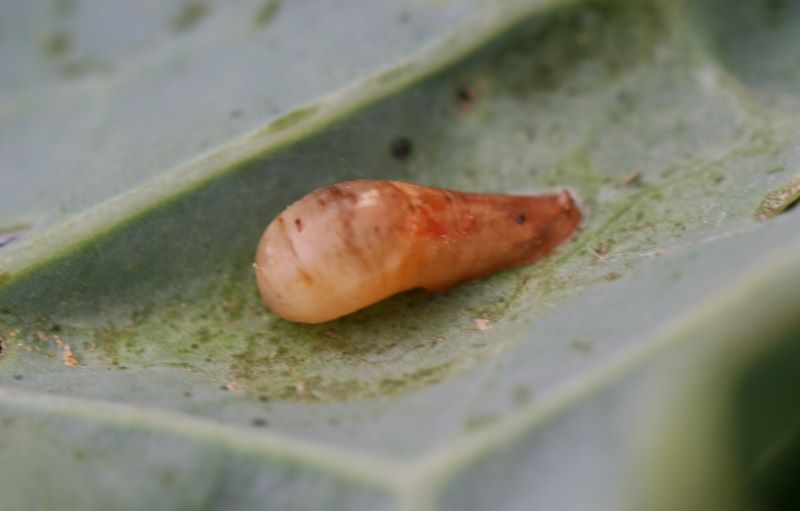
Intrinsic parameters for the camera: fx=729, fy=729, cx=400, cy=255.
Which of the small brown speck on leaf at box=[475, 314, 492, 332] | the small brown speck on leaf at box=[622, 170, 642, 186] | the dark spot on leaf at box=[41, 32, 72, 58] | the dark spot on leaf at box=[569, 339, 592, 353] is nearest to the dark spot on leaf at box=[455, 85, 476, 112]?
the small brown speck on leaf at box=[622, 170, 642, 186]

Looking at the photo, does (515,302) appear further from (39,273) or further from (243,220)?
(39,273)

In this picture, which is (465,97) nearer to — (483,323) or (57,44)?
(483,323)

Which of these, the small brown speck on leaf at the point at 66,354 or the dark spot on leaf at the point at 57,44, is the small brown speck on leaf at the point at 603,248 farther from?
the dark spot on leaf at the point at 57,44

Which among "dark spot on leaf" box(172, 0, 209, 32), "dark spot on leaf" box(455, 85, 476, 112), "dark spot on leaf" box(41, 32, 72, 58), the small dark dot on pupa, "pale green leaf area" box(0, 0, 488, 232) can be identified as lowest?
the small dark dot on pupa

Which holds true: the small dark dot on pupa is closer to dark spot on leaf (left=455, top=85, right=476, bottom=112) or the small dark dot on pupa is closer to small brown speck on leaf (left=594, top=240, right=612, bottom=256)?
dark spot on leaf (left=455, top=85, right=476, bottom=112)

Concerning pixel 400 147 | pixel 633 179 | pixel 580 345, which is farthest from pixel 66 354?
pixel 633 179

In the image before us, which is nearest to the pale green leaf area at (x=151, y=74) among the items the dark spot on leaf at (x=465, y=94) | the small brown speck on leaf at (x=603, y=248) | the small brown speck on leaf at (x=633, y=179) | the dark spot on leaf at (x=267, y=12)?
the dark spot on leaf at (x=267, y=12)
